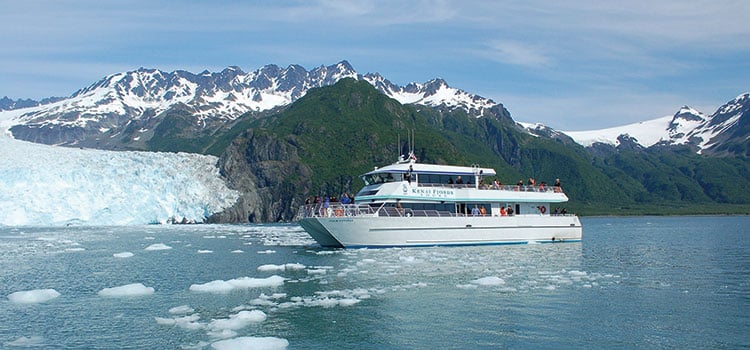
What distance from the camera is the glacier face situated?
247ft

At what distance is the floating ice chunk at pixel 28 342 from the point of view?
16.3 m

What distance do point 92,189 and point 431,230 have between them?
5744 centimetres

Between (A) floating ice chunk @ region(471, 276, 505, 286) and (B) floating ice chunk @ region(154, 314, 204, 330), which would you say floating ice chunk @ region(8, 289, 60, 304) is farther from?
(A) floating ice chunk @ region(471, 276, 505, 286)

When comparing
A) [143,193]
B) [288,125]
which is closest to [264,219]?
[143,193]

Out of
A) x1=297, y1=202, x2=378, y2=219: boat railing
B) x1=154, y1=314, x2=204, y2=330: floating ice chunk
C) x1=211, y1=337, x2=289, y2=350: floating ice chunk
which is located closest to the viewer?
x1=211, y1=337, x2=289, y2=350: floating ice chunk

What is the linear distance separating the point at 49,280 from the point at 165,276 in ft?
16.7

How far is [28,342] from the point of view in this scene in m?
16.5

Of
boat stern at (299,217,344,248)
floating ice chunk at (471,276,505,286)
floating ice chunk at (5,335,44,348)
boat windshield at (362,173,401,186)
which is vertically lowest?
floating ice chunk at (5,335,44,348)

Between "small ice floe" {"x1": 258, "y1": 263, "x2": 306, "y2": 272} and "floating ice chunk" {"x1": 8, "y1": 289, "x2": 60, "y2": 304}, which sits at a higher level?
"small ice floe" {"x1": 258, "y1": 263, "x2": 306, "y2": 272}

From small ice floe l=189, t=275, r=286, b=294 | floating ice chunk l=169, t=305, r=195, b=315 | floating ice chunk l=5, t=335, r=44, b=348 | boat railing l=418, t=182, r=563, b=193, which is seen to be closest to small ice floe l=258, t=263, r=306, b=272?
small ice floe l=189, t=275, r=286, b=294

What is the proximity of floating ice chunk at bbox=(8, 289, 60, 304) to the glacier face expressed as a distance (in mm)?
59244

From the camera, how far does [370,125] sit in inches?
7131

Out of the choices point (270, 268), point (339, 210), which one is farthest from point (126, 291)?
point (339, 210)

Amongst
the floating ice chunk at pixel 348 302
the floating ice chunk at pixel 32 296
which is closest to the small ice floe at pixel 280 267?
the floating ice chunk at pixel 348 302
